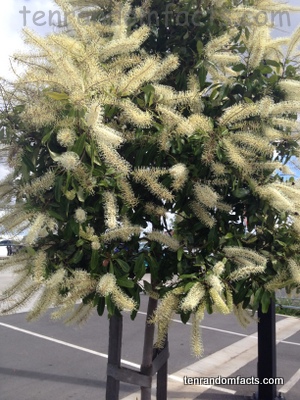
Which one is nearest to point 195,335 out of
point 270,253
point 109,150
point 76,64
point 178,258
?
point 178,258

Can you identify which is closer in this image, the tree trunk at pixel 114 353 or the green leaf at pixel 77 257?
the green leaf at pixel 77 257

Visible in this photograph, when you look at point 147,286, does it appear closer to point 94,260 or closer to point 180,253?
point 180,253

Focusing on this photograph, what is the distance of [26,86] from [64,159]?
0.49 m

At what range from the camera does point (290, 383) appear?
5.84 m

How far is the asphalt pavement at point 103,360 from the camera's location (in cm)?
551

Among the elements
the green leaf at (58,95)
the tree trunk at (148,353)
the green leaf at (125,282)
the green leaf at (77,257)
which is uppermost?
the green leaf at (58,95)

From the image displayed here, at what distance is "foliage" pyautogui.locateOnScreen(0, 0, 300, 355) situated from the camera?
1839 millimetres

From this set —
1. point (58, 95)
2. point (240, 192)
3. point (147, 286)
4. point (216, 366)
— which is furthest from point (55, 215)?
point (216, 366)

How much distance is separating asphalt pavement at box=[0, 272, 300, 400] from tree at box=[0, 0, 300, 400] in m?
2.19

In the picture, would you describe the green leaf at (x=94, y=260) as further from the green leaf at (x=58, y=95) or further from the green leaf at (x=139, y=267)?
the green leaf at (x=58, y=95)

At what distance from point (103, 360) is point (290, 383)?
103 inches

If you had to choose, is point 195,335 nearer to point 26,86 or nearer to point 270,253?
point 270,253

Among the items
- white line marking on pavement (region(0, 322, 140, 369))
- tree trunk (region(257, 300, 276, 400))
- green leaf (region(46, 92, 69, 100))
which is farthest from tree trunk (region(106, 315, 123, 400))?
white line marking on pavement (region(0, 322, 140, 369))

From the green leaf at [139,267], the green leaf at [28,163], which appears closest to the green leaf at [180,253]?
the green leaf at [139,267]
